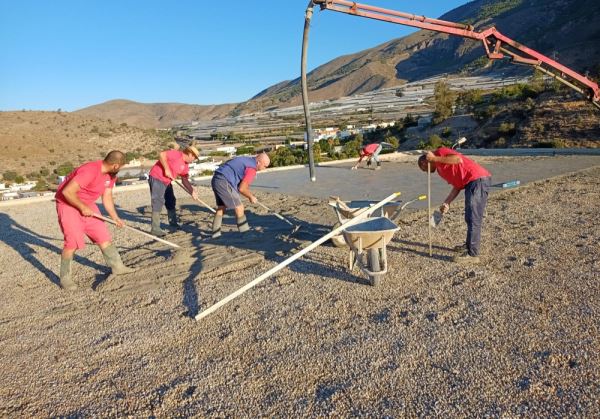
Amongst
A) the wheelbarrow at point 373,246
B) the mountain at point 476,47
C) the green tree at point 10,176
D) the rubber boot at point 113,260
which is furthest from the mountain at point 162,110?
the wheelbarrow at point 373,246

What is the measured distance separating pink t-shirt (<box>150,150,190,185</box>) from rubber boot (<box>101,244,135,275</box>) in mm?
1844

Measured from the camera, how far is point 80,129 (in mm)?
41875

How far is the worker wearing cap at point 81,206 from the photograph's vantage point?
177 inches

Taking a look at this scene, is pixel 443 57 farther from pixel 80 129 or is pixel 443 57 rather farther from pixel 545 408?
pixel 545 408

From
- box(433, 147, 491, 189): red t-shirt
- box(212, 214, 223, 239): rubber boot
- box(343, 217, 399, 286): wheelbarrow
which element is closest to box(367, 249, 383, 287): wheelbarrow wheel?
box(343, 217, 399, 286): wheelbarrow

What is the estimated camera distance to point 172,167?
22.0 ft

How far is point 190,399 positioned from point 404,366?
52.1 inches

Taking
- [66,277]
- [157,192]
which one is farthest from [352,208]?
[66,277]

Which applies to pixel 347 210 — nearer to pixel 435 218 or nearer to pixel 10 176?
pixel 435 218

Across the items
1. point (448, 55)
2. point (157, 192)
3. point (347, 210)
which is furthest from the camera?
point (448, 55)

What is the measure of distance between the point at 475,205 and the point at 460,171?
1.26 feet

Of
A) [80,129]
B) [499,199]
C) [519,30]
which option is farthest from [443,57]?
[499,199]

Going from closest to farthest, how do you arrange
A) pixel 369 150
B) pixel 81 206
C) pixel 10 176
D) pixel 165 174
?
pixel 81 206 → pixel 165 174 → pixel 369 150 → pixel 10 176

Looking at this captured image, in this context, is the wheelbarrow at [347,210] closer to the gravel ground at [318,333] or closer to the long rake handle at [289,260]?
the gravel ground at [318,333]
